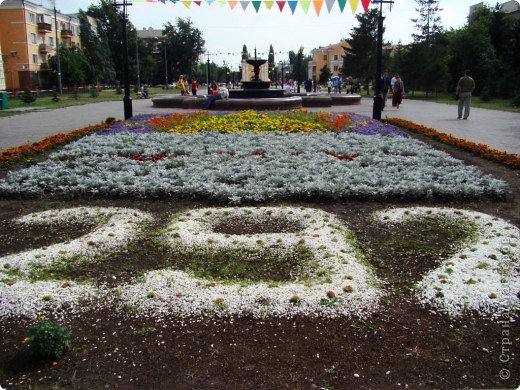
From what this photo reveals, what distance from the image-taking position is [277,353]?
3.10 m

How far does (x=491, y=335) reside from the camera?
3307 mm

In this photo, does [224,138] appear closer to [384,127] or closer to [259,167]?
[259,167]

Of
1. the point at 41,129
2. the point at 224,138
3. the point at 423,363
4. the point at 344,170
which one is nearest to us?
the point at 423,363

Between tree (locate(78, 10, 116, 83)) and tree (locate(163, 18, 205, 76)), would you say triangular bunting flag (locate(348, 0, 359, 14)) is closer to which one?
tree (locate(78, 10, 116, 83))

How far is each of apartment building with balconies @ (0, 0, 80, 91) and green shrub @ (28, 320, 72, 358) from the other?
57222 millimetres

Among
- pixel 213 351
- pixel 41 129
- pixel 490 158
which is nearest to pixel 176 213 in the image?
pixel 213 351

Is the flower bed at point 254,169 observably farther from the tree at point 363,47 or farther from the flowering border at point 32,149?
the tree at point 363,47

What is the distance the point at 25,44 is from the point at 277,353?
65.6 m

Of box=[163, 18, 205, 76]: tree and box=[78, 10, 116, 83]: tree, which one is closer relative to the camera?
box=[78, 10, 116, 83]: tree

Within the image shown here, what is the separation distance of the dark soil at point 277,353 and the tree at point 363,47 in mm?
51396

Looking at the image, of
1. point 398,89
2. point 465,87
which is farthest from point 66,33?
point 465,87

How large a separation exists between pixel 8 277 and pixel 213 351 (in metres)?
2.22

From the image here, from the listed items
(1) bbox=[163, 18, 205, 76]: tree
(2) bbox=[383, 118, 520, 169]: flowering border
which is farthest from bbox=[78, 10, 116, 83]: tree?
(2) bbox=[383, 118, 520, 169]: flowering border

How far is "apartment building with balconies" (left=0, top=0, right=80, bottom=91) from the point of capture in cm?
5566
